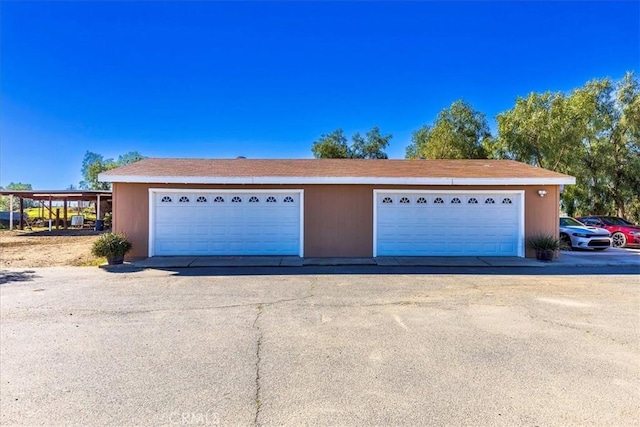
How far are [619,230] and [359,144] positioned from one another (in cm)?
2037

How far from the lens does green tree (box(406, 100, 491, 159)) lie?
957 inches

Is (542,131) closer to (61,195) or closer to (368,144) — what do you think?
(368,144)

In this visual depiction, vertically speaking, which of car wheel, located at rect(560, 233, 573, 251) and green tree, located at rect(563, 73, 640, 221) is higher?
green tree, located at rect(563, 73, 640, 221)

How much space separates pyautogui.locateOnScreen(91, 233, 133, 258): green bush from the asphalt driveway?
109 inches

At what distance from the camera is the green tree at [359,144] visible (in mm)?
30873

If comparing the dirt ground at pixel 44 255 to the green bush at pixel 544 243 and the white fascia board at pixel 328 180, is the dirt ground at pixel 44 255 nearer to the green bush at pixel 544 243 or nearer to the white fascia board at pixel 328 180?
the white fascia board at pixel 328 180

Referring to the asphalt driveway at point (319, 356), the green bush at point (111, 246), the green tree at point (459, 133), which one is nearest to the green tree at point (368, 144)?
the green tree at point (459, 133)

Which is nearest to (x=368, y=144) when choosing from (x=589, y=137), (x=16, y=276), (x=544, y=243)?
(x=589, y=137)

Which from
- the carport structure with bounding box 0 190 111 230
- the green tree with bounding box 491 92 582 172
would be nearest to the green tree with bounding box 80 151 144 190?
the carport structure with bounding box 0 190 111 230

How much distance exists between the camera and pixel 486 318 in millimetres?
5234

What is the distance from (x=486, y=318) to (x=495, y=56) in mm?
15569

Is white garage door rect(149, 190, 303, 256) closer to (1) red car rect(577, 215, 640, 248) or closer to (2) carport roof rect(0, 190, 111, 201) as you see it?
(1) red car rect(577, 215, 640, 248)

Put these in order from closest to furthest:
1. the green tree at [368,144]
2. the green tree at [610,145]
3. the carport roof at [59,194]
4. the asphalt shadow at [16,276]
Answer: the asphalt shadow at [16,276], the green tree at [610,145], the carport roof at [59,194], the green tree at [368,144]

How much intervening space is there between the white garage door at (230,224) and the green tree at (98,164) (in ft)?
113
